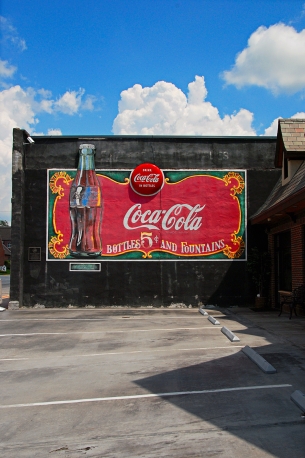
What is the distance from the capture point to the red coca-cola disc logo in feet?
66.9

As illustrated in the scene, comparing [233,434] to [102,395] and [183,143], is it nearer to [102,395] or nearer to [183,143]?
[102,395]

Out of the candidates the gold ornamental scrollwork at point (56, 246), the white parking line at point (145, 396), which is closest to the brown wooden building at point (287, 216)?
the gold ornamental scrollwork at point (56, 246)

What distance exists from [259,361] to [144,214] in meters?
12.1

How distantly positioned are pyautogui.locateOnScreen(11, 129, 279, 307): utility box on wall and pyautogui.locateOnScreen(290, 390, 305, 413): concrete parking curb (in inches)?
535

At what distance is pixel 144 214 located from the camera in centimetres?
2052

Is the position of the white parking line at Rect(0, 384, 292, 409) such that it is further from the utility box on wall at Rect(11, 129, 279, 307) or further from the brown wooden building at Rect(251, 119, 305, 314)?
the utility box on wall at Rect(11, 129, 279, 307)

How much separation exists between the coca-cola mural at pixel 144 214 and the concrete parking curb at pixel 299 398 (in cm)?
1367

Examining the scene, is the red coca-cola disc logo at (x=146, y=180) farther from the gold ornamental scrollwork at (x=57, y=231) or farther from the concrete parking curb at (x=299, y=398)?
the concrete parking curb at (x=299, y=398)

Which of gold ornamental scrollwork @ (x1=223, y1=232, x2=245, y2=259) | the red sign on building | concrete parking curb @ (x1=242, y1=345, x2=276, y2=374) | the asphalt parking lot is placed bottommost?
the asphalt parking lot

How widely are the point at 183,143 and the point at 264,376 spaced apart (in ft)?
46.3

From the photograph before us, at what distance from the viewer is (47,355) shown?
10.6 m

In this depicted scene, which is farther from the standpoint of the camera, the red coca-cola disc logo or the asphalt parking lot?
the red coca-cola disc logo

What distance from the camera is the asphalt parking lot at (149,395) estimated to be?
529cm

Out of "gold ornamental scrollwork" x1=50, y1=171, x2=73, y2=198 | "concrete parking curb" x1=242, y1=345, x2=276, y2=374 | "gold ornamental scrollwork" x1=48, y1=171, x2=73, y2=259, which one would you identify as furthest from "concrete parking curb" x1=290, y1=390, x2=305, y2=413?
"gold ornamental scrollwork" x1=50, y1=171, x2=73, y2=198
